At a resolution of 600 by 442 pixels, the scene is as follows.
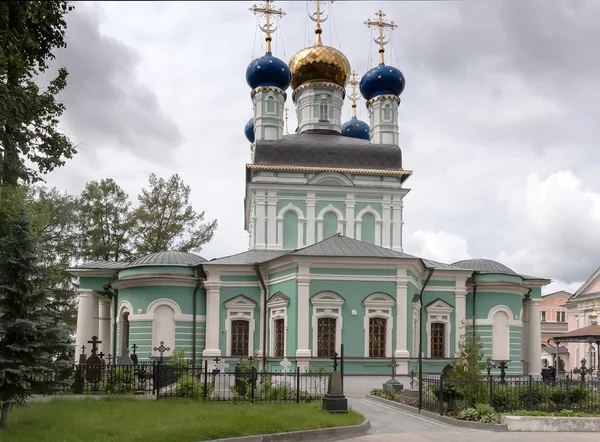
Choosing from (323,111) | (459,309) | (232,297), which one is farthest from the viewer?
(323,111)

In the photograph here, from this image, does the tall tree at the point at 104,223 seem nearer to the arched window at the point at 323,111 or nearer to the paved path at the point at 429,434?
the arched window at the point at 323,111

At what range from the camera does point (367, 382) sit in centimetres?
2045

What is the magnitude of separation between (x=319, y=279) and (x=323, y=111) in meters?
11.1

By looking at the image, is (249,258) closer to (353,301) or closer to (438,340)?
(353,301)

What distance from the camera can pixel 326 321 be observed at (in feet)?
69.1

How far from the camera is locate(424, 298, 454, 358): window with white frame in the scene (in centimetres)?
2372

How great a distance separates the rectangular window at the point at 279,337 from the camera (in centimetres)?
2184

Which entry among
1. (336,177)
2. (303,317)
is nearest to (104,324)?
(336,177)

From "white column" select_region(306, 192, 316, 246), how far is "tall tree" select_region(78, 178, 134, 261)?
1323cm

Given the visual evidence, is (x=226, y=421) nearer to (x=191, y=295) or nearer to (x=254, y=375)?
(x=254, y=375)

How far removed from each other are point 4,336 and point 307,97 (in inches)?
829

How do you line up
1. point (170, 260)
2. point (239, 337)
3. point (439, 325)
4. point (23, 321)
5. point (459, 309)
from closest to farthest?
point (23, 321)
point (239, 337)
point (439, 325)
point (459, 309)
point (170, 260)

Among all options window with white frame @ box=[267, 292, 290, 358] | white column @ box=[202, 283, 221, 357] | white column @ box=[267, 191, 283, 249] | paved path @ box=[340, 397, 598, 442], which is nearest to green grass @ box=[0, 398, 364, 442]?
paved path @ box=[340, 397, 598, 442]

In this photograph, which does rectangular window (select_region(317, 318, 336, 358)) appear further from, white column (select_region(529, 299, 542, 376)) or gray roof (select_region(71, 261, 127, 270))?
white column (select_region(529, 299, 542, 376))
